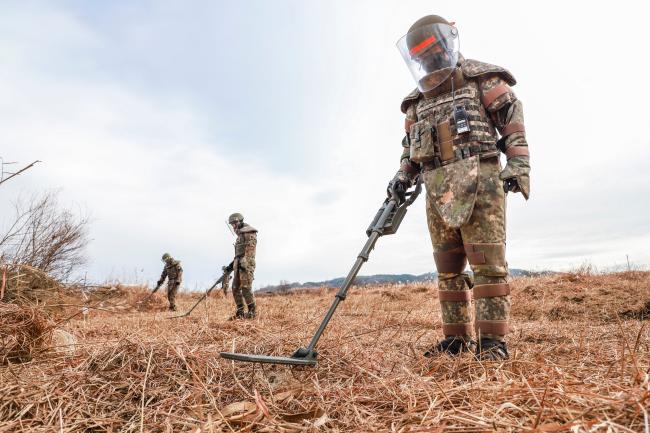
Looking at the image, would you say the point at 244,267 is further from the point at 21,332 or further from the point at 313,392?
the point at 313,392

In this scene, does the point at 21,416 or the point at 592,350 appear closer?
the point at 21,416

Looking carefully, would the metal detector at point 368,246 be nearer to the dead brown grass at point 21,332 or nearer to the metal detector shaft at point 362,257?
the metal detector shaft at point 362,257

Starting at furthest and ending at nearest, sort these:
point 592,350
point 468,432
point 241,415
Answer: point 592,350 < point 241,415 < point 468,432

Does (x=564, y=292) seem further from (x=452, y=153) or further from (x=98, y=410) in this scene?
(x=98, y=410)

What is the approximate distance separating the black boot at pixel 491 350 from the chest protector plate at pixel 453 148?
2.50 ft

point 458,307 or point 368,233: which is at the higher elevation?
point 368,233

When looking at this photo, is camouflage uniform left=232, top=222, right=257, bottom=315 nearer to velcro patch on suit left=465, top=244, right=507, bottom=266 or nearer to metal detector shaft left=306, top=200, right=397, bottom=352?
metal detector shaft left=306, top=200, right=397, bottom=352

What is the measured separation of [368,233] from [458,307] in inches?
32.3

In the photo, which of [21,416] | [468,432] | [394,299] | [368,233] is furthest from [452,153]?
[394,299]

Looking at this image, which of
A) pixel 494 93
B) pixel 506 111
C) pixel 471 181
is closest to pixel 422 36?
pixel 494 93

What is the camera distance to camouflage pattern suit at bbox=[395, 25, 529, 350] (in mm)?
2666

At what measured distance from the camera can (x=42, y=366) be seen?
218 cm

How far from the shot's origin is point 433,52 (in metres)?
2.92

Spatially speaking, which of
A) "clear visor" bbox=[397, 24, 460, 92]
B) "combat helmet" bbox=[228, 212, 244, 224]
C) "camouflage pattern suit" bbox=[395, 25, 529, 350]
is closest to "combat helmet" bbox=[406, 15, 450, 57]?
"clear visor" bbox=[397, 24, 460, 92]
